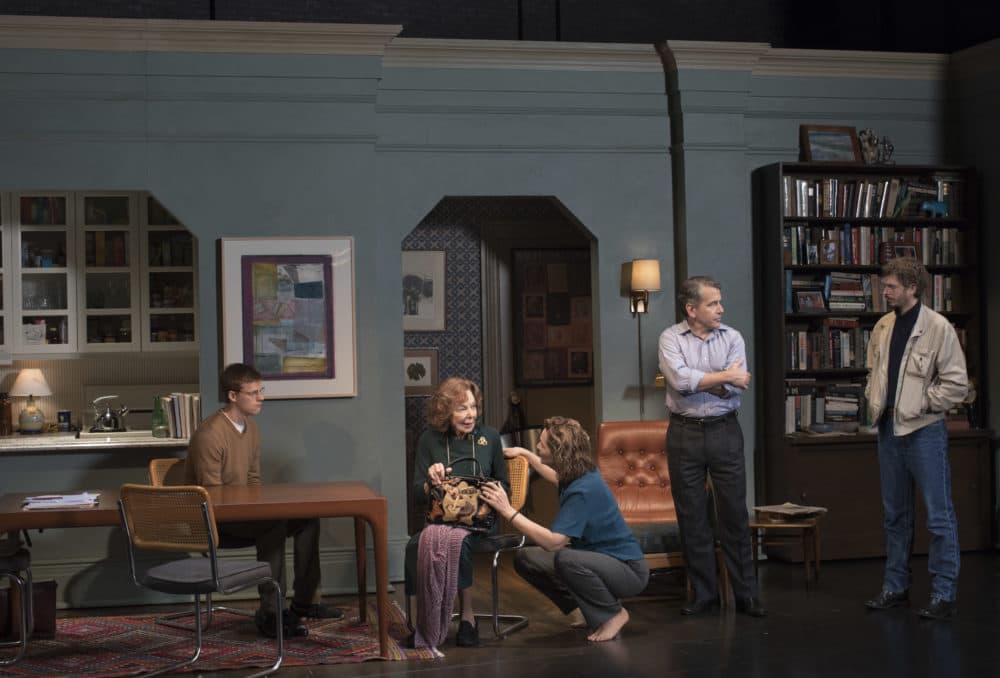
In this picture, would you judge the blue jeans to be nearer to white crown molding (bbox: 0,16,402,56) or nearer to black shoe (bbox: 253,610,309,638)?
black shoe (bbox: 253,610,309,638)

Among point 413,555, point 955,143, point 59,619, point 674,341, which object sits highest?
point 955,143

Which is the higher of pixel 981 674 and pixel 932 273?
pixel 932 273

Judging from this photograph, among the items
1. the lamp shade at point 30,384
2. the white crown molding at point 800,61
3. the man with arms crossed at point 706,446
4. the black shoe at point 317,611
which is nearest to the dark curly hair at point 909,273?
the man with arms crossed at point 706,446

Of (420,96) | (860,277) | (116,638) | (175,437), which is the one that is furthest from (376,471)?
(860,277)

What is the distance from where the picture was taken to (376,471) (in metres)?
6.69

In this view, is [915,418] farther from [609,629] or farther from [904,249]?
[904,249]

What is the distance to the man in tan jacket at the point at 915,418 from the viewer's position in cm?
550

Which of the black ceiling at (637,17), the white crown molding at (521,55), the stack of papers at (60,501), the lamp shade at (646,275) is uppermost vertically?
the black ceiling at (637,17)

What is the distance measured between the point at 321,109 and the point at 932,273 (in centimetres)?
387

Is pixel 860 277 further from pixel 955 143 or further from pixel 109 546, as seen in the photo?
pixel 109 546

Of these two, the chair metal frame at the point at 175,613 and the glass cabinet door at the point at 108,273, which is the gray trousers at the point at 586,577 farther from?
the glass cabinet door at the point at 108,273

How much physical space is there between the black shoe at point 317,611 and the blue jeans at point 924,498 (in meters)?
2.66

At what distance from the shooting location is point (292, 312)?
21.6 ft

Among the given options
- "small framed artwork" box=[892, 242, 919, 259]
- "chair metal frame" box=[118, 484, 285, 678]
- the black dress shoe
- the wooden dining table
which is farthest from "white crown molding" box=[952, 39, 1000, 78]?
"chair metal frame" box=[118, 484, 285, 678]
